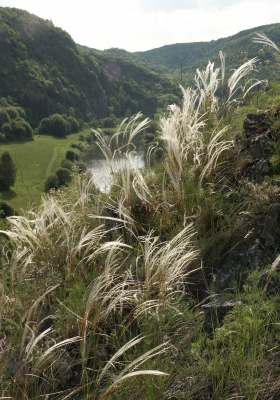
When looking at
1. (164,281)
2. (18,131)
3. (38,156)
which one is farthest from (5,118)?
(164,281)

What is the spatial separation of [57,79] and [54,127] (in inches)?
1581

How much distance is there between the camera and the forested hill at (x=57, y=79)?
512 ft

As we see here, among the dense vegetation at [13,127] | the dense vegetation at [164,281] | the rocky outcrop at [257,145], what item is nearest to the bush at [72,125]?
the dense vegetation at [13,127]

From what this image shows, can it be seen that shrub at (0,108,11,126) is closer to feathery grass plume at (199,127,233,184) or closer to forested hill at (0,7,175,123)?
forested hill at (0,7,175,123)

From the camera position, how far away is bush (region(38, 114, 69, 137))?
5364 inches

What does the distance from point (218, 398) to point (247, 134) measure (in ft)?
9.48

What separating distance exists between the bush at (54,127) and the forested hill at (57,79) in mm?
10292

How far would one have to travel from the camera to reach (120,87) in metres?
185

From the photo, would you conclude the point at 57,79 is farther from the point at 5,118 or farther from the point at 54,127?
the point at 5,118

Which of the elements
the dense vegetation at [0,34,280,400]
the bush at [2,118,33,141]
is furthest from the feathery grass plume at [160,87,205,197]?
the bush at [2,118,33,141]

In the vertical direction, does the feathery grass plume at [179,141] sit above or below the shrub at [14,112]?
above

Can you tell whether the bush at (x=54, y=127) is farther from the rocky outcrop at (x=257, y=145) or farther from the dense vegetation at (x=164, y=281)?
the rocky outcrop at (x=257, y=145)

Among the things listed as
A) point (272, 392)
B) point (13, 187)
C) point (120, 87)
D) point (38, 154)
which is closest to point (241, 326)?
point (272, 392)

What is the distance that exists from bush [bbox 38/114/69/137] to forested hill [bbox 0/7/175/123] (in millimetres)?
10292
